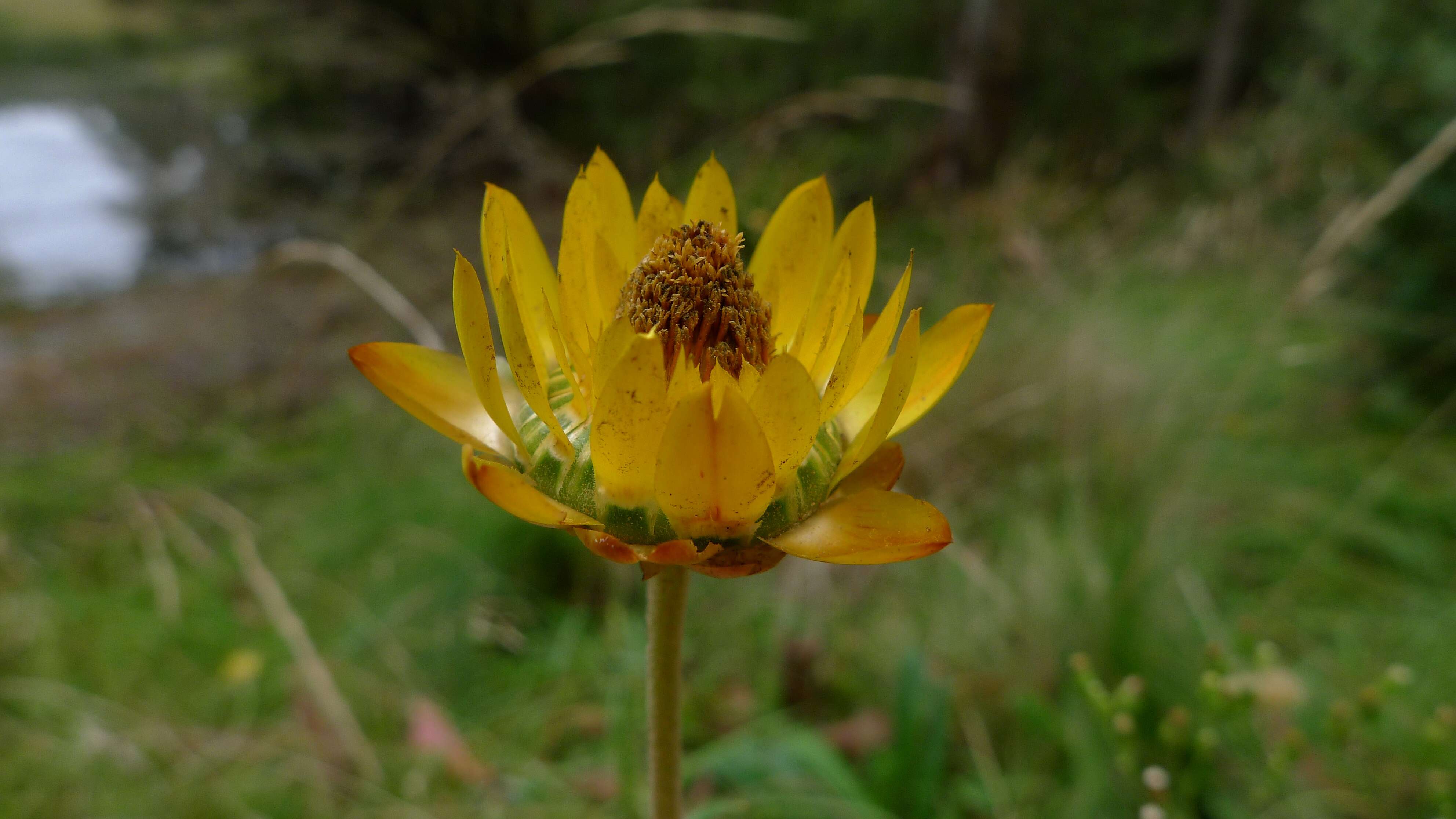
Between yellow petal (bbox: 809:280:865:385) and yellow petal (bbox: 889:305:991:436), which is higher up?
yellow petal (bbox: 809:280:865:385)

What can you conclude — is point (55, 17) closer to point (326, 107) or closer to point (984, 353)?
point (326, 107)

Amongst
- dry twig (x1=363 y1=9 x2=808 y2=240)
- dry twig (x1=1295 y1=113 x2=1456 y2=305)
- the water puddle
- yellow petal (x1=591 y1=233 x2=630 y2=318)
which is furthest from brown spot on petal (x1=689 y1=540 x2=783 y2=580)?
the water puddle

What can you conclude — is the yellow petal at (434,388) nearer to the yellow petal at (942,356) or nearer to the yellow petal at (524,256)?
the yellow petal at (524,256)

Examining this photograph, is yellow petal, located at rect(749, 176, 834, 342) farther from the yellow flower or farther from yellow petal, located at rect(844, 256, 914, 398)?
yellow petal, located at rect(844, 256, 914, 398)

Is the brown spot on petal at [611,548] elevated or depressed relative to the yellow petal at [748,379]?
depressed

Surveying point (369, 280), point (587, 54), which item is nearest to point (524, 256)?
point (369, 280)

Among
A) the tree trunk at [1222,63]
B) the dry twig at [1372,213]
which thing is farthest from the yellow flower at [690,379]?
the tree trunk at [1222,63]

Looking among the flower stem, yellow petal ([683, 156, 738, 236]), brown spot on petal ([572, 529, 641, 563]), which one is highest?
yellow petal ([683, 156, 738, 236])

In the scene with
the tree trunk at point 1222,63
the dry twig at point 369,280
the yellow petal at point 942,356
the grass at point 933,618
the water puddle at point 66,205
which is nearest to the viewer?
the yellow petal at point 942,356

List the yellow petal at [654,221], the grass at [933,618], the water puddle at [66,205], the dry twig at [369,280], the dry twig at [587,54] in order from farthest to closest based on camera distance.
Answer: the water puddle at [66,205], the dry twig at [587,54], the grass at [933,618], the dry twig at [369,280], the yellow petal at [654,221]

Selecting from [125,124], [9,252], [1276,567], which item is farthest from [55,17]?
[1276,567]
